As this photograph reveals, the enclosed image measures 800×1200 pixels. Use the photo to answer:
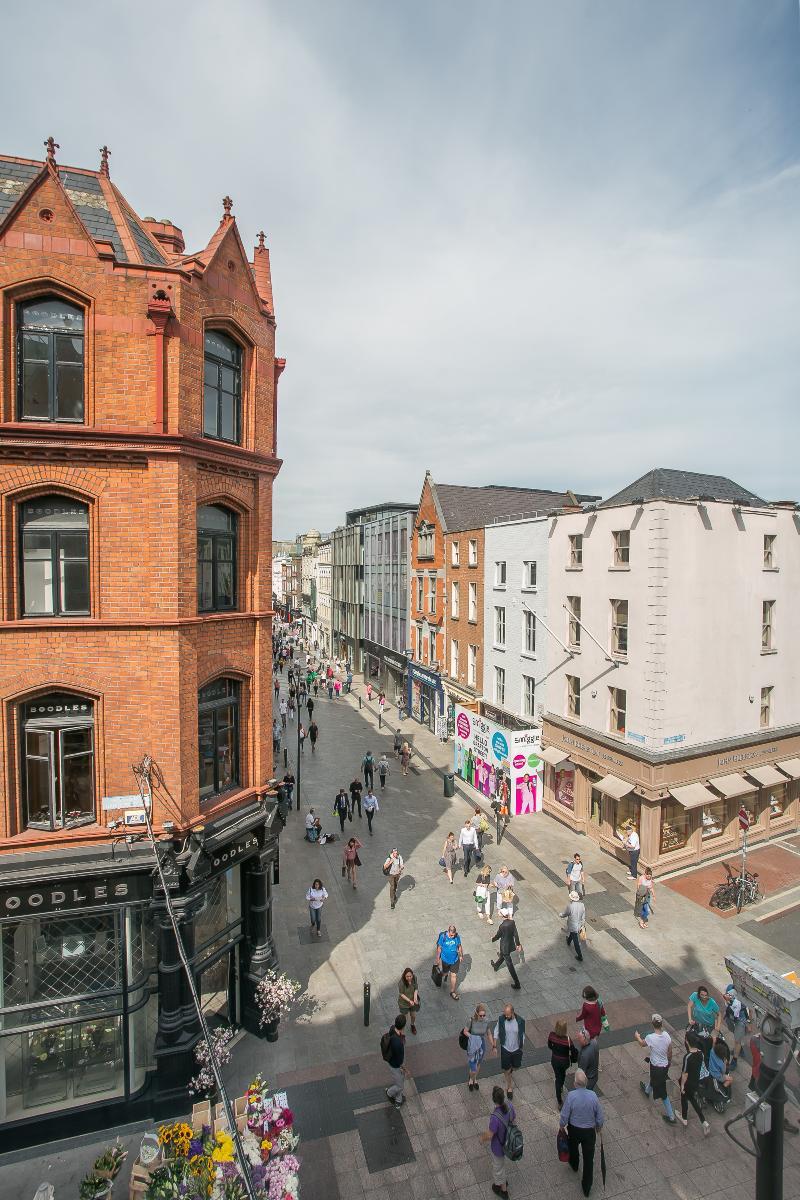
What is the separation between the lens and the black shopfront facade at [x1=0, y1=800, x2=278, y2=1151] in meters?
9.63

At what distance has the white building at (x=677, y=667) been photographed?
720 inches

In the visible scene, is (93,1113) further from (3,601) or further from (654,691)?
(654,691)

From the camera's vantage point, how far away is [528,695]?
25.5m

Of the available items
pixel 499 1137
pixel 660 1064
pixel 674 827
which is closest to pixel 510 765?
pixel 674 827

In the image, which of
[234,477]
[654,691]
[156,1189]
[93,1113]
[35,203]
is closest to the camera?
[156,1189]

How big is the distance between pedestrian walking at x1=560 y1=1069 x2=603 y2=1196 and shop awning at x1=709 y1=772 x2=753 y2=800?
40.7 feet

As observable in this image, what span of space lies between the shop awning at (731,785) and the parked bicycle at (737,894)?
2.45m

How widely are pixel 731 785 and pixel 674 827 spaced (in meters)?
2.19

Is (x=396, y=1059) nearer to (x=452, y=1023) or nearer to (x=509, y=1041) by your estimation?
(x=509, y=1041)

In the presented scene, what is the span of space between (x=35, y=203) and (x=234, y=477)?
16.1 feet

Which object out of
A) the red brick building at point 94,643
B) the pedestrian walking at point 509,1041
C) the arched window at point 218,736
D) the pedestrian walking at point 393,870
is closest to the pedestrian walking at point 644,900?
the pedestrian walking at point 393,870

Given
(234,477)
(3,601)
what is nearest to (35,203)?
(234,477)

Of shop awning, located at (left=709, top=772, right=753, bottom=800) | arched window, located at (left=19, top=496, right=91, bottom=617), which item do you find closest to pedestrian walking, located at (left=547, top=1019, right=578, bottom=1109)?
arched window, located at (left=19, top=496, right=91, bottom=617)

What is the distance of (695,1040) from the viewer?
10148 mm
